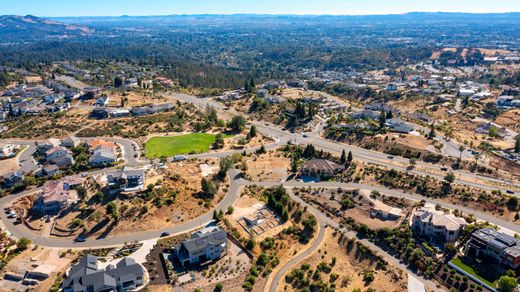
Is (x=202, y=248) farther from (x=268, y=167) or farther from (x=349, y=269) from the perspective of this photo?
(x=268, y=167)

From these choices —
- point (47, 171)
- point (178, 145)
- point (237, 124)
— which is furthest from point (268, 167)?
point (47, 171)

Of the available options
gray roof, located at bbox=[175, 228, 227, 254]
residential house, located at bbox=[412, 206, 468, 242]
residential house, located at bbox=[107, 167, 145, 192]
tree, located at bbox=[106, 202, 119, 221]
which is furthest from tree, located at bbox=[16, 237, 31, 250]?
residential house, located at bbox=[412, 206, 468, 242]

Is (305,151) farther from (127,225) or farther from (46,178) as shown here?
(46,178)

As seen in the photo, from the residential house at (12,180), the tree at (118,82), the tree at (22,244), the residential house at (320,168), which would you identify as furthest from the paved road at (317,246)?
the tree at (118,82)

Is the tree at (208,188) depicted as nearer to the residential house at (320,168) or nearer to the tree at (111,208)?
the tree at (111,208)

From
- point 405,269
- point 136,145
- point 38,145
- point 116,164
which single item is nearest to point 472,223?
point 405,269

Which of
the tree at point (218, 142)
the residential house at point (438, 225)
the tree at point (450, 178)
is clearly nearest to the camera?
the residential house at point (438, 225)
